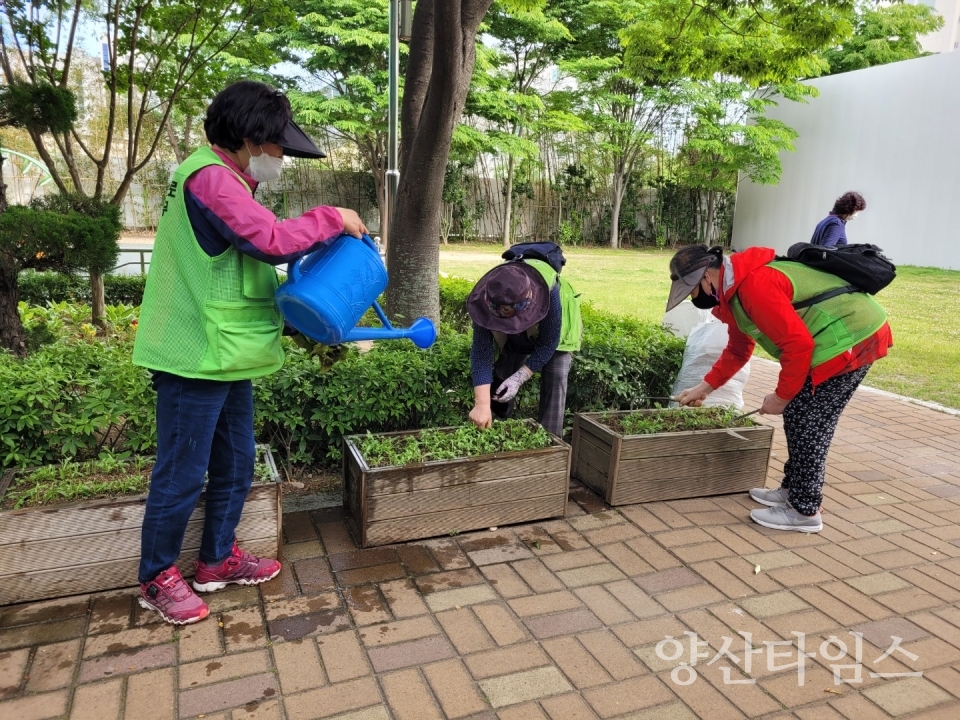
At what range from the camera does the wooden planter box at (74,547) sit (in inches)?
97.3

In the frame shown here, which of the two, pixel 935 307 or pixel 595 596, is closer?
pixel 595 596

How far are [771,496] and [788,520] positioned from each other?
0.27 meters

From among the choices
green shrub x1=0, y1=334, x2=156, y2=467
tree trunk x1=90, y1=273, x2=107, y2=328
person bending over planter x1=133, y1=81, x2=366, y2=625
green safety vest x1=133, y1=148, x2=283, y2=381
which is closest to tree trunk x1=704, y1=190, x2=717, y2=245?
tree trunk x1=90, y1=273, x2=107, y2=328

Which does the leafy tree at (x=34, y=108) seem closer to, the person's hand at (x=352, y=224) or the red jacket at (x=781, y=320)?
the person's hand at (x=352, y=224)

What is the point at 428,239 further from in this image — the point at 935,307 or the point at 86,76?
the point at 86,76

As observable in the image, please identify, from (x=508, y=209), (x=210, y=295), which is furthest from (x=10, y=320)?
(x=508, y=209)

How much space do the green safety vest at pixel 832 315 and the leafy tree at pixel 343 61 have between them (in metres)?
16.3

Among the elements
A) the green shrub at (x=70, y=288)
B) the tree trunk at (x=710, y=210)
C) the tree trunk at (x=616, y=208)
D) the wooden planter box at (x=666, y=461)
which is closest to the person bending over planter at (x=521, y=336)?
the wooden planter box at (x=666, y=461)

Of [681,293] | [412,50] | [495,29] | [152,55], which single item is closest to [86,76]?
[495,29]

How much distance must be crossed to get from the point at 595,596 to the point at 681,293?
1365 mm

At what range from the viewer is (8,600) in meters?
2.51

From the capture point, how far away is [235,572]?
267 cm

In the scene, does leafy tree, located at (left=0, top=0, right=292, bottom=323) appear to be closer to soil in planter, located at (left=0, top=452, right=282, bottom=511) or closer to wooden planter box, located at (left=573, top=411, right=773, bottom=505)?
soil in planter, located at (left=0, top=452, right=282, bottom=511)

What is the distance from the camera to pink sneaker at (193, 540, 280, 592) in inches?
103
